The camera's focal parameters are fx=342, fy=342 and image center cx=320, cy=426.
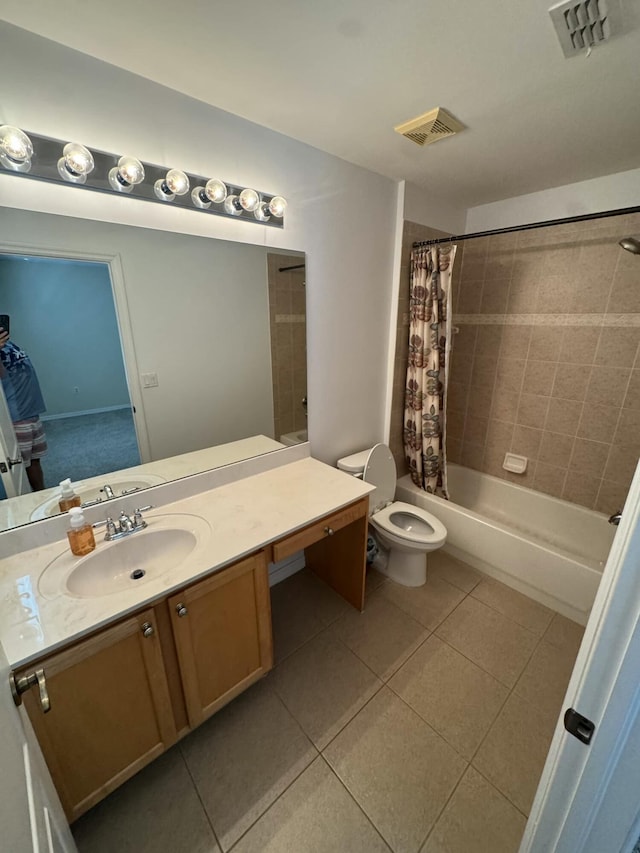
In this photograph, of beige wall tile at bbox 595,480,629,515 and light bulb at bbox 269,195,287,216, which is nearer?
light bulb at bbox 269,195,287,216

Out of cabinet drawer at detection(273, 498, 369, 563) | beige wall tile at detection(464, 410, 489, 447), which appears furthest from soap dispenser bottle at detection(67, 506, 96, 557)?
beige wall tile at detection(464, 410, 489, 447)

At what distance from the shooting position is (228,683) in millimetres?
1318

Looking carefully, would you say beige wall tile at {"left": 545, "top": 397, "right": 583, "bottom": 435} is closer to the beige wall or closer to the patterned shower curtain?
the beige wall

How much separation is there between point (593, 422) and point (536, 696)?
1598 mm

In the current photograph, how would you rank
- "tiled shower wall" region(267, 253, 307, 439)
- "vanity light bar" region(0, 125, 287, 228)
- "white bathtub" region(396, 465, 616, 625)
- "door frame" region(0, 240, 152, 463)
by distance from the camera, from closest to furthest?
1. "vanity light bar" region(0, 125, 287, 228)
2. "door frame" region(0, 240, 152, 463)
3. "tiled shower wall" region(267, 253, 307, 439)
4. "white bathtub" region(396, 465, 616, 625)

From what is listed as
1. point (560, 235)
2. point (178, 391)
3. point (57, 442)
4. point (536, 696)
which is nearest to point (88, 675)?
point (57, 442)

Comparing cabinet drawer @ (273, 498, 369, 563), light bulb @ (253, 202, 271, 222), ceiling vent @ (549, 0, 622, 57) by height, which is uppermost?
ceiling vent @ (549, 0, 622, 57)

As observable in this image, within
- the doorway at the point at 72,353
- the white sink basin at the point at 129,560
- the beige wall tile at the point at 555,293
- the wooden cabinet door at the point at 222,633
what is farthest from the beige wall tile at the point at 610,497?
the doorway at the point at 72,353

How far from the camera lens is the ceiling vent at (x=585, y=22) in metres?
0.88

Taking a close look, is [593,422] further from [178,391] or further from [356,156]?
[178,391]

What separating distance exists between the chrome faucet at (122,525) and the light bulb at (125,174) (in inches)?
46.2

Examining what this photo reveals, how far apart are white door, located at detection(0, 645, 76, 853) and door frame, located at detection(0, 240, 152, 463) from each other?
903mm

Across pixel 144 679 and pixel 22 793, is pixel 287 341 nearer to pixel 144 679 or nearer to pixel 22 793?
pixel 144 679

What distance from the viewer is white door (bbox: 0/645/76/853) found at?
0.46 m
